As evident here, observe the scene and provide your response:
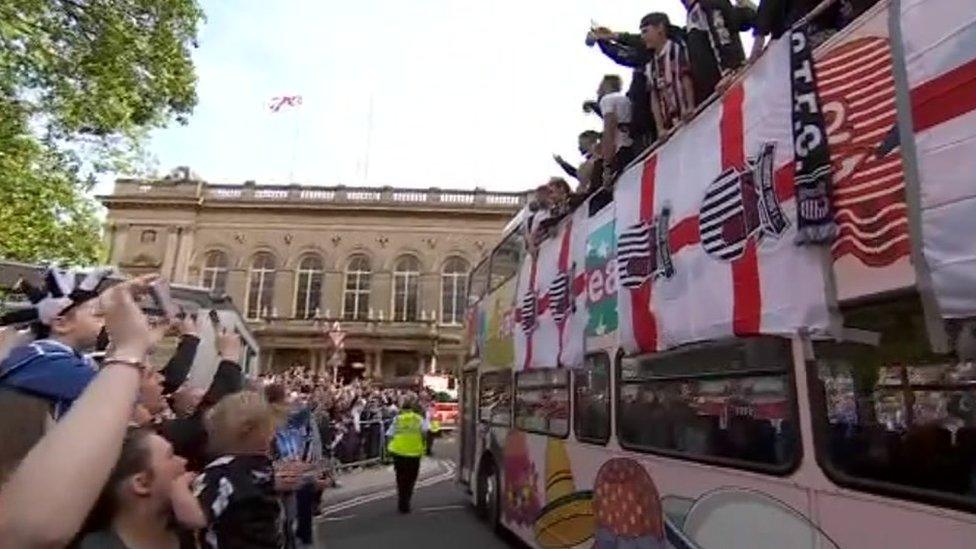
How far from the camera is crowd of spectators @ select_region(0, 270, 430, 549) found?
1146mm

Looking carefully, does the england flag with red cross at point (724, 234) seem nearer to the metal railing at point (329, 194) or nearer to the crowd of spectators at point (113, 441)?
the crowd of spectators at point (113, 441)

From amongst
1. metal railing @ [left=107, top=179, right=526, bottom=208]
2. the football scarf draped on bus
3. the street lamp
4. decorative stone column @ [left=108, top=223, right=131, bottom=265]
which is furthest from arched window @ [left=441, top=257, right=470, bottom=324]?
the football scarf draped on bus

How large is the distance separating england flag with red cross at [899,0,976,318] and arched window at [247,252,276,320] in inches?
1727

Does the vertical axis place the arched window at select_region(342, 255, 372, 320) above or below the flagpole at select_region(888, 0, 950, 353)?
above

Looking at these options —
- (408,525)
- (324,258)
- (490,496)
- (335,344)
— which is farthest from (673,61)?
(324,258)

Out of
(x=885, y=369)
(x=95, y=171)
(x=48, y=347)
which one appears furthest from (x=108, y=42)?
(x=885, y=369)

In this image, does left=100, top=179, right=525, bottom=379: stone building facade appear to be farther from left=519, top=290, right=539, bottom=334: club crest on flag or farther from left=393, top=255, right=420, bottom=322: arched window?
left=519, top=290, right=539, bottom=334: club crest on flag

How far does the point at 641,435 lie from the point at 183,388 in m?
3.19

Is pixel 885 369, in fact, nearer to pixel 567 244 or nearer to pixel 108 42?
pixel 567 244

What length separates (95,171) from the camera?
11.8m

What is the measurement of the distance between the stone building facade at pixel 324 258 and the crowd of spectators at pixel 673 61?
3738 cm

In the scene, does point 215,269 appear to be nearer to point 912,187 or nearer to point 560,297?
point 560,297

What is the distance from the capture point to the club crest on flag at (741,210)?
3104 mm

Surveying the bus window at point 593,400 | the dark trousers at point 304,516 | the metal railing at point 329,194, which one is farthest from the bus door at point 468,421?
the metal railing at point 329,194
